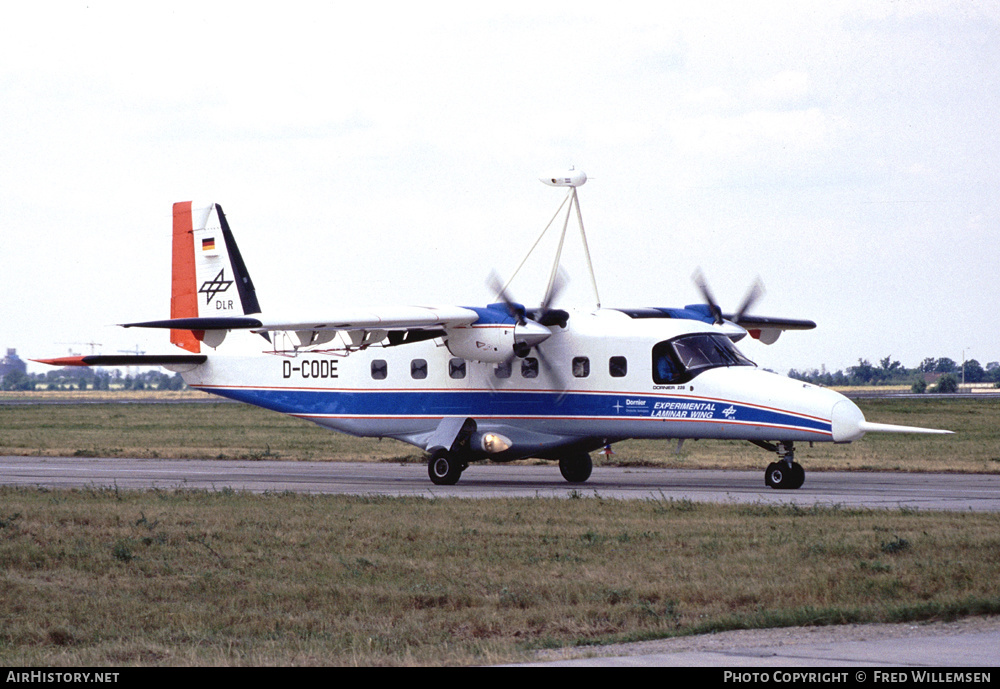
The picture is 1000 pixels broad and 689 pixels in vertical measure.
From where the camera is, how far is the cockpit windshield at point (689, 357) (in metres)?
24.8

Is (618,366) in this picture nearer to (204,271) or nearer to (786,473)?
(786,473)

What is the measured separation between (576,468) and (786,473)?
207 inches

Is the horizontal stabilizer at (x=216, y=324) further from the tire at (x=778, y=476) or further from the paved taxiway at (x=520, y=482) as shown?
the tire at (x=778, y=476)

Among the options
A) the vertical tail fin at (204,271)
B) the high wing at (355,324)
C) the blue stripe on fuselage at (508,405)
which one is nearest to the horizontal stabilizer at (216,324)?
the high wing at (355,324)

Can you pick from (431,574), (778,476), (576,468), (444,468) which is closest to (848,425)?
(778,476)

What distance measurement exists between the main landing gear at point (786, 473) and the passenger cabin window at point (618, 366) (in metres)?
3.55

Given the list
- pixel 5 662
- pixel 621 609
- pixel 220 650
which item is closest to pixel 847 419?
pixel 621 609

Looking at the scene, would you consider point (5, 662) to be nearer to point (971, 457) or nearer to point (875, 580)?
point (875, 580)

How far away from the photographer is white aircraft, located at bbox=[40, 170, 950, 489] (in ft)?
78.6

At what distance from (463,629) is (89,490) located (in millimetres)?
12770

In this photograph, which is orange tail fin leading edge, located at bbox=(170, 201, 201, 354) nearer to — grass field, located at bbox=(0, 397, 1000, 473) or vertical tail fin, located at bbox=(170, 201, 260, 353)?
vertical tail fin, located at bbox=(170, 201, 260, 353)

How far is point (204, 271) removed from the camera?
31828 millimetres

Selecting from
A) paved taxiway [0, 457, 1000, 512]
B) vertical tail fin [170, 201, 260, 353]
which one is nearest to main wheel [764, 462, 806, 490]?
paved taxiway [0, 457, 1000, 512]
